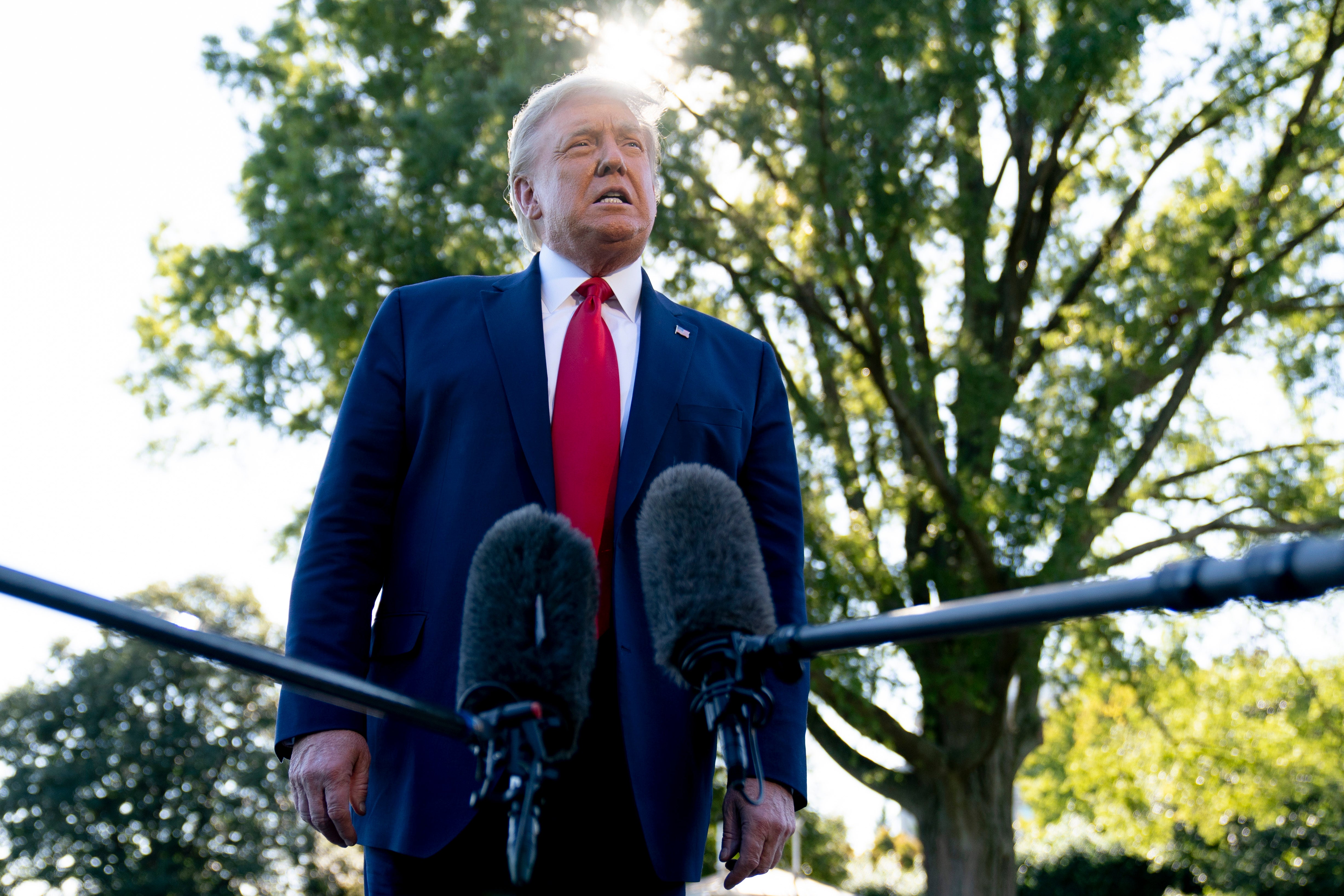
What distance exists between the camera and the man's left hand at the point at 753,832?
2.30 m

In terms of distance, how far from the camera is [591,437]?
2.44 meters

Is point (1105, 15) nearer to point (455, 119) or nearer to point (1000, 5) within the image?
point (1000, 5)

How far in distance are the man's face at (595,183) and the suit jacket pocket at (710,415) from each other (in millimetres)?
438

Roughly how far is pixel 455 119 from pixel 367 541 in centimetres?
897

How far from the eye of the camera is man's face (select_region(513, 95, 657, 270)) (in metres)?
2.68

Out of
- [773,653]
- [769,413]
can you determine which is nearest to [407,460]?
[769,413]

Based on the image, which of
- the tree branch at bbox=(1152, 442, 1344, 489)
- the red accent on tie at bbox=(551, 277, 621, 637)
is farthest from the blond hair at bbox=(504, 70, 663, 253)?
the tree branch at bbox=(1152, 442, 1344, 489)

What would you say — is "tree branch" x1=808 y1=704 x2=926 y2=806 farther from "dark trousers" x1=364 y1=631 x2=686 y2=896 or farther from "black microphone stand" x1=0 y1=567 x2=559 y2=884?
"black microphone stand" x1=0 y1=567 x2=559 y2=884

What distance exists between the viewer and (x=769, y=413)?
2898 millimetres

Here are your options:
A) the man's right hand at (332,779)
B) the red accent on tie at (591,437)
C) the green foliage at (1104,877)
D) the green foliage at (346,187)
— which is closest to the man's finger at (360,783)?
the man's right hand at (332,779)

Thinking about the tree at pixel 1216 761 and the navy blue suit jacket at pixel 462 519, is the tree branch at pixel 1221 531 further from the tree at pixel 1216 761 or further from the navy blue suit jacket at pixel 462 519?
the navy blue suit jacket at pixel 462 519

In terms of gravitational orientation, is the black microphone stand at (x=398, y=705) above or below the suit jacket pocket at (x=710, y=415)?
below

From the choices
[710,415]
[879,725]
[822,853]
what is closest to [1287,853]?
[822,853]

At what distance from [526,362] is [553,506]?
37 centimetres
